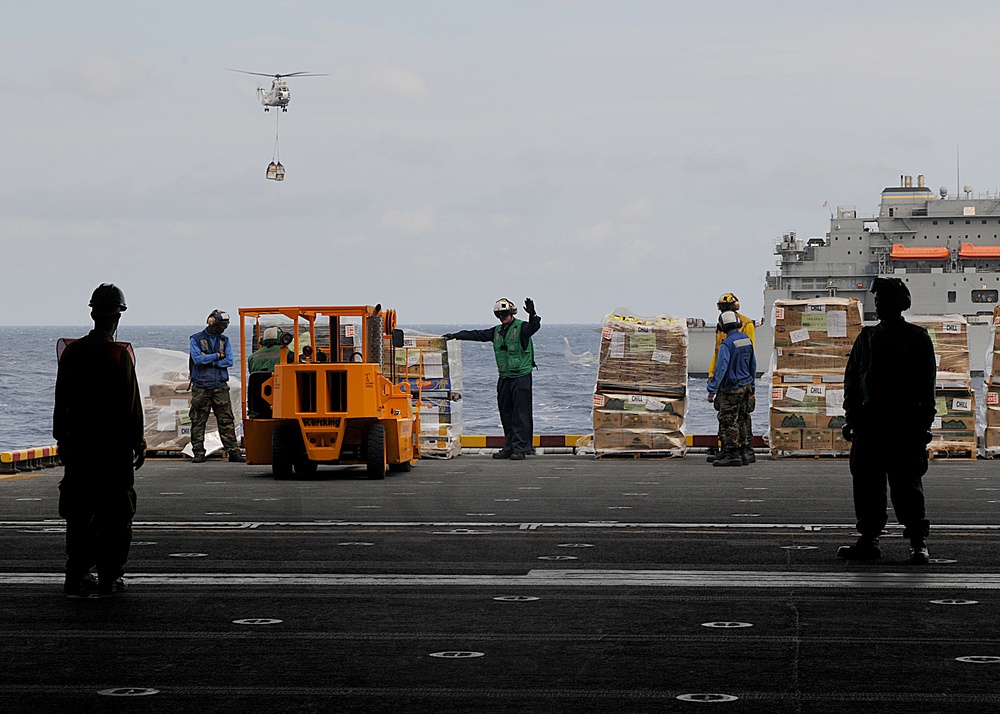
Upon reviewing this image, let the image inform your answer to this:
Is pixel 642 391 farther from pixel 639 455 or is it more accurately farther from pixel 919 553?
pixel 919 553

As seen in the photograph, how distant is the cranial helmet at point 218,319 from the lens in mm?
19641

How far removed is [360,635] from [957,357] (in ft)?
50.1

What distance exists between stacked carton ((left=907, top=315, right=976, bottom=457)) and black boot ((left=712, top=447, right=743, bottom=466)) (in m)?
3.12

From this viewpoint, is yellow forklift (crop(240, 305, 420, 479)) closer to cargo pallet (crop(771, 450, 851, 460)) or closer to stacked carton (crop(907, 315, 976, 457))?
cargo pallet (crop(771, 450, 851, 460))

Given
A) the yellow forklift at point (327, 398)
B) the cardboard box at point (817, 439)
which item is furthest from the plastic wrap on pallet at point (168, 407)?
the cardboard box at point (817, 439)

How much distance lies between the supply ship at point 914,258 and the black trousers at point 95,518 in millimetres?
83806

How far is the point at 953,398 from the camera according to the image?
20.2 meters

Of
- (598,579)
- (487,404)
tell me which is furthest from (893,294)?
(487,404)

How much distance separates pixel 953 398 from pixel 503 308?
21.6ft

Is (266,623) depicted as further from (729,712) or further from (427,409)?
(427,409)

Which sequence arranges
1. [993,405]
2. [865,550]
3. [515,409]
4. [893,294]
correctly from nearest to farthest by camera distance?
[893,294] < [865,550] < [993,405] < [515,409]

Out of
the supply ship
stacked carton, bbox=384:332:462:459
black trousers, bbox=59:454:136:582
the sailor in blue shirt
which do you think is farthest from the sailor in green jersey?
the supply ship

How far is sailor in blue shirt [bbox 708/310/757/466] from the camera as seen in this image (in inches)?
732

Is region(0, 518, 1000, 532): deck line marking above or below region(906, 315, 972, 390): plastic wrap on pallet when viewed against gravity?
below
